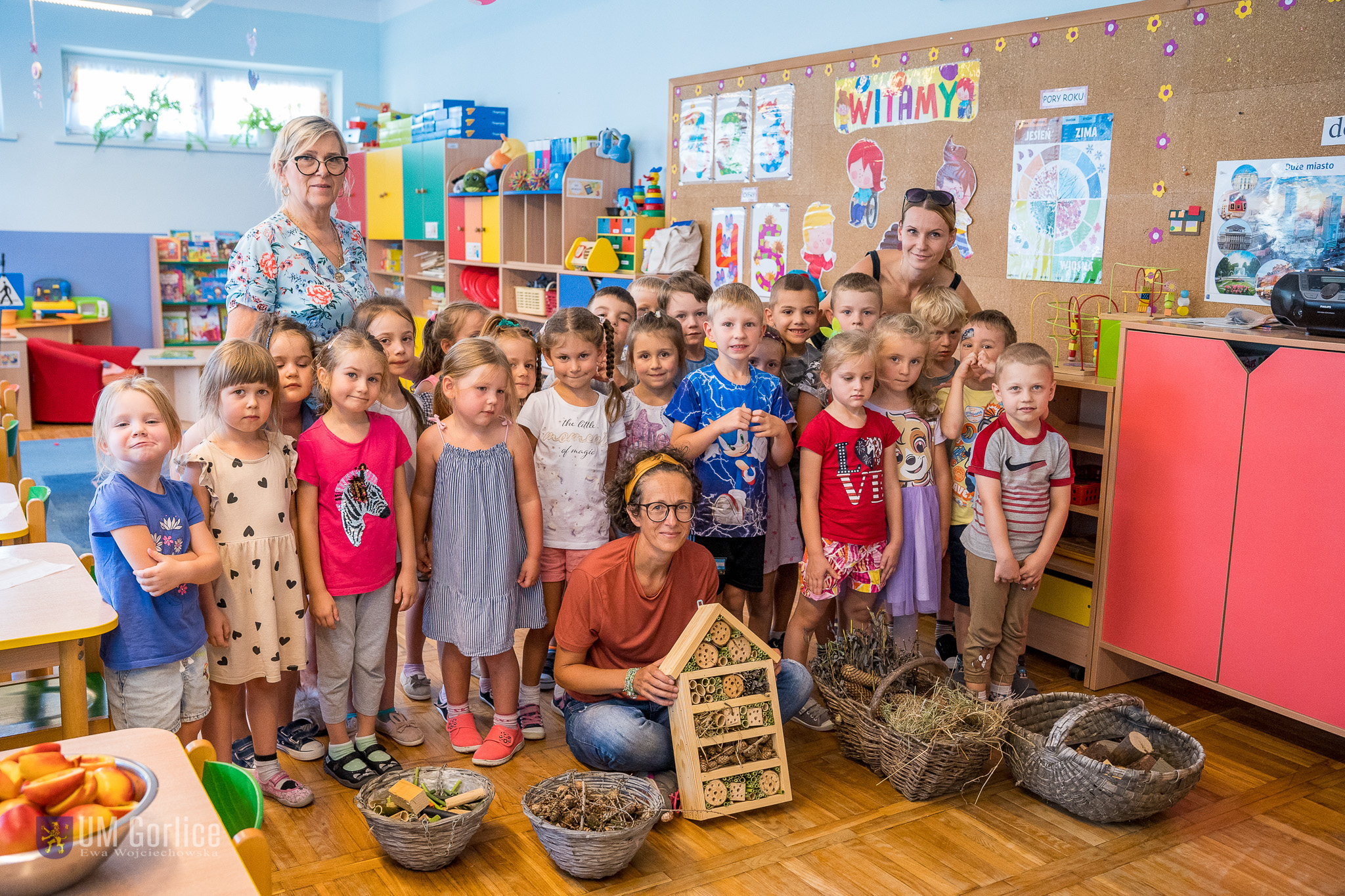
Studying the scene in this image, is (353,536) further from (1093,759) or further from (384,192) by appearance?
(384,192)

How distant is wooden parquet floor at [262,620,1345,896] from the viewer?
82.4 inches

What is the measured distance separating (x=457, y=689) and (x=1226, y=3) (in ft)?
9.52

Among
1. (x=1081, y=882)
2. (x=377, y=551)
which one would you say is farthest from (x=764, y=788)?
(x=377, y=551)

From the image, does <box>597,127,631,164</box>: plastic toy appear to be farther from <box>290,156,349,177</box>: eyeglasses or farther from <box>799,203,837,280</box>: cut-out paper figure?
<box>290,156,349,177</box>: eyeglasses

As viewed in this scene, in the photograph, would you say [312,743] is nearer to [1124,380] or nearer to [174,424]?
[174,424]

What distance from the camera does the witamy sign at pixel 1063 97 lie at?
135 inches

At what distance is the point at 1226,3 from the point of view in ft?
9.84

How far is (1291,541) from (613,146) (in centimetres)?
410

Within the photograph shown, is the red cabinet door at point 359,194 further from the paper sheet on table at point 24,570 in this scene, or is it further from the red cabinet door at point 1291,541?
the red cabinet door at point 1291,541

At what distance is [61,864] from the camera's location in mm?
1019

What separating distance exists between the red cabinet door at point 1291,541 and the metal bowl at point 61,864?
261 centimetres

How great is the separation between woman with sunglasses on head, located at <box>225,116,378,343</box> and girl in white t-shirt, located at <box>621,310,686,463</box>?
81cm

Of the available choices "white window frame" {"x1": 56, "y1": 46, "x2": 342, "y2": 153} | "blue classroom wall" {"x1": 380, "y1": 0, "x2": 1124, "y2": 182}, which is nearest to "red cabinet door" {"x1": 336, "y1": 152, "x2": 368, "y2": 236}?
"blue classroom wall" {"x1": 380, "y1": 0, "x2": 1124, "y2": 182}

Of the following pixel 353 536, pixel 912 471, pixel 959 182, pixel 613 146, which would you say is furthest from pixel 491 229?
pixel 353 536
